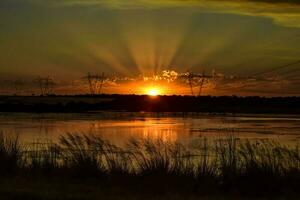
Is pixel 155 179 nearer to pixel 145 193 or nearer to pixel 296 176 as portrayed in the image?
pixel 145 193

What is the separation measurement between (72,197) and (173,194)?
2.43m

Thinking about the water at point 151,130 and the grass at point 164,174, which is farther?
the water at point 151,130

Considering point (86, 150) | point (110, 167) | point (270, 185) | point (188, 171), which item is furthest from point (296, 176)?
point (86, 150)

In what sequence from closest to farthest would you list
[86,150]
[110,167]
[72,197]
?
[72,197], [110,167], [86,150]

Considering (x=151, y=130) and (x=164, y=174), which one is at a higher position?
(x=151, y=130)

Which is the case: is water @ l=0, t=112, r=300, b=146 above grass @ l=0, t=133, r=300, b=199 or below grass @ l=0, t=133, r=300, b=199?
above

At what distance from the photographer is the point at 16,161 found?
54.3 feet

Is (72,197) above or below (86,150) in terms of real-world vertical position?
below

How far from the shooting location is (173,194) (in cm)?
1292

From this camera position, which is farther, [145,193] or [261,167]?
[261,167]

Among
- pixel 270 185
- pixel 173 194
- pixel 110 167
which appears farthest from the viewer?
pixel 110 167

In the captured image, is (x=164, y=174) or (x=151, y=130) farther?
(x=151, y=130)

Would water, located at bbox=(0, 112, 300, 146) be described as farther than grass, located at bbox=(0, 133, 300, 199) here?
Yes

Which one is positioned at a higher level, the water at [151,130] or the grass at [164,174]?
the water at [151,130]
